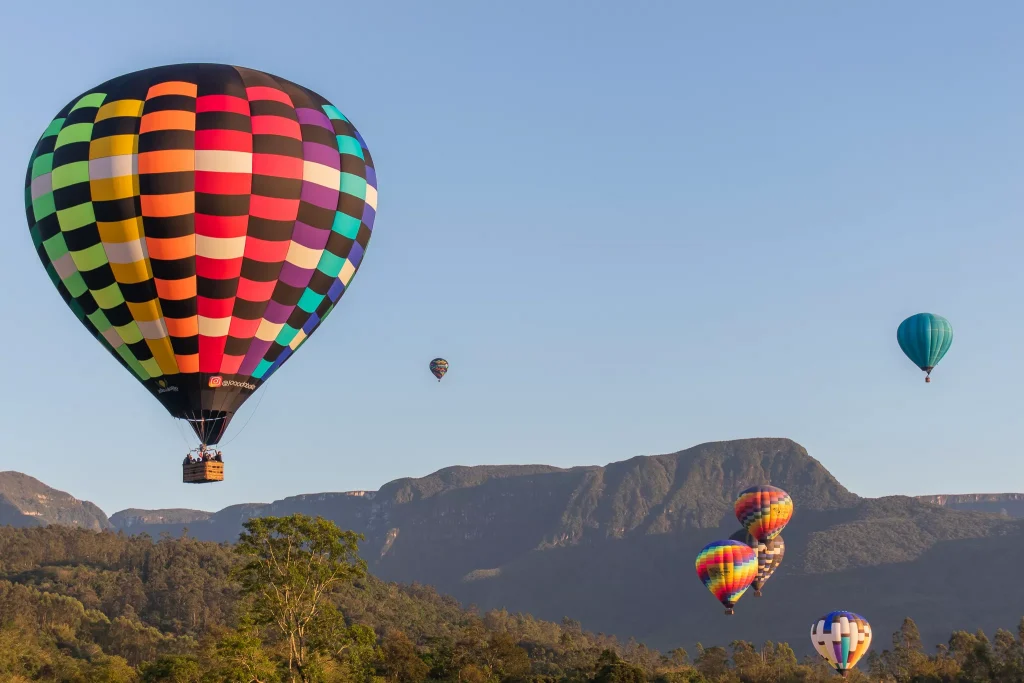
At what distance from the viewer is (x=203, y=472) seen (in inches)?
1342

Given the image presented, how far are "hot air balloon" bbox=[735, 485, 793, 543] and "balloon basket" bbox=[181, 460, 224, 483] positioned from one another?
69.7 meters

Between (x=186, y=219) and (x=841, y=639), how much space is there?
7729 cm

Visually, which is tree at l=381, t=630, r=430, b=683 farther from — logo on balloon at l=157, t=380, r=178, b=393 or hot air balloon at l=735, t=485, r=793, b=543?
logo on balloon at l=157, t=380, r=178, b=393

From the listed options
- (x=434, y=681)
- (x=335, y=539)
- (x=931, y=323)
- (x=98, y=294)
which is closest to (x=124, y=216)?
(x=98, y=294)

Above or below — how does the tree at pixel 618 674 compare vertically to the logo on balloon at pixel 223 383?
below

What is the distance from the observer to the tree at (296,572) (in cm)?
4288

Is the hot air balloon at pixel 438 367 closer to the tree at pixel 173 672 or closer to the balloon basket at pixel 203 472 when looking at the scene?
the tree at pixel 173 672

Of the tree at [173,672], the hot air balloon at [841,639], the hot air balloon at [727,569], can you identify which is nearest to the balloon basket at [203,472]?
the tree at [173,672]

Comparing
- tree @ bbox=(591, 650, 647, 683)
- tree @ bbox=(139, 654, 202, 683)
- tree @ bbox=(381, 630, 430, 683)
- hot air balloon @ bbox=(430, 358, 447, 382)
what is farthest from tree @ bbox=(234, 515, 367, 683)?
hot air balloon @ bbox=(430, 358, 447, 382)

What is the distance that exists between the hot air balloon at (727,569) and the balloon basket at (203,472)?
2528 inches

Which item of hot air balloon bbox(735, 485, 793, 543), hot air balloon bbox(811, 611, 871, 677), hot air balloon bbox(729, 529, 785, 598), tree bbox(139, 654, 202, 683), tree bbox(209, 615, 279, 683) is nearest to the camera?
tree bbox(209, 615, 279, 683)

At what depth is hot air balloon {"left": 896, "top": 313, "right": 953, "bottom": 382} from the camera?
7419cm

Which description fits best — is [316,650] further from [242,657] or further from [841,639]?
[841,639]

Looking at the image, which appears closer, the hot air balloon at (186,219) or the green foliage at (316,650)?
the hot air balloon at (186,219)
